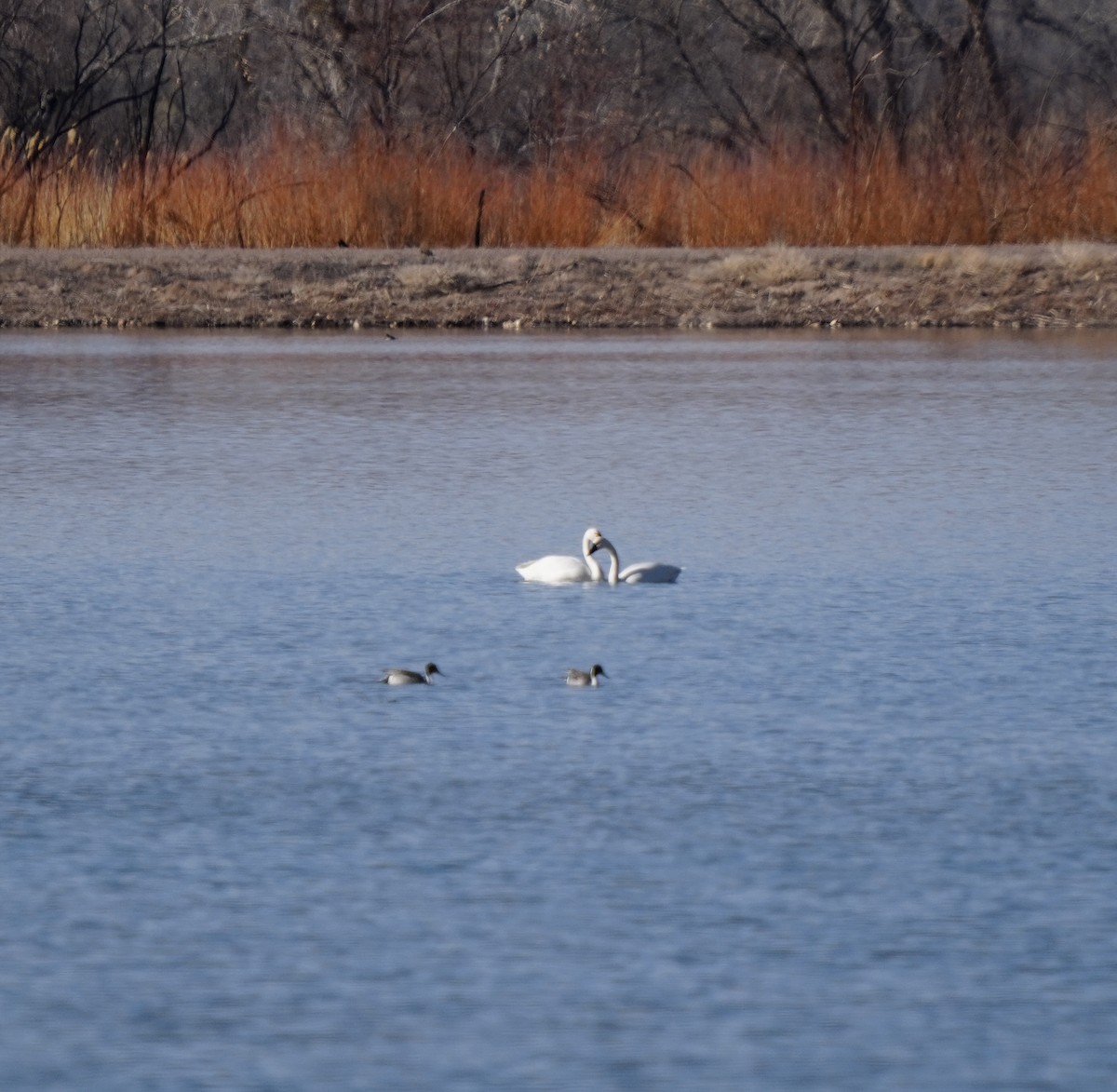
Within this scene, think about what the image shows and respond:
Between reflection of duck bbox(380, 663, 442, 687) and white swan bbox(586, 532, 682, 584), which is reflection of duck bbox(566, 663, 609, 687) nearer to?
reflection of duck bbox(380, 663, 442, 687)

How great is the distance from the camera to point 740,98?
34812mm

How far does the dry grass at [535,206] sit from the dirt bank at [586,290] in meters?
1.57

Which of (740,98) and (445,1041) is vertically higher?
(740,98)

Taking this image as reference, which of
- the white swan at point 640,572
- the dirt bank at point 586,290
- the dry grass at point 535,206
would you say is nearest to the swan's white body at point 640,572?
the white swan at point 640,572

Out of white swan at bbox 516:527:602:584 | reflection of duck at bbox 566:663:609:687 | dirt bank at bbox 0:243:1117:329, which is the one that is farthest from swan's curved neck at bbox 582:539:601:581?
dirt bank at bbox 0:243:1117:329

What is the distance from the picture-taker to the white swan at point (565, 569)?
8508 mm

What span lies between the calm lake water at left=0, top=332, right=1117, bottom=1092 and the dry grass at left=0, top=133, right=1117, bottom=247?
10.4 meters

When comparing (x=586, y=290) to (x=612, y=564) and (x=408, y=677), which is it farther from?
(x=408, y=677)

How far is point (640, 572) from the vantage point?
8.51 metres

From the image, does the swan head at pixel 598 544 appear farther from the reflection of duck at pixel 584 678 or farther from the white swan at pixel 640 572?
the reflection of duck at pixel 584 678

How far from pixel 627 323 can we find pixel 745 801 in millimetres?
15170

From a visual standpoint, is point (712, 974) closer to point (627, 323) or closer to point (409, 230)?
point (627, 323)

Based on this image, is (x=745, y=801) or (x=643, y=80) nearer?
(x=745, y=801)

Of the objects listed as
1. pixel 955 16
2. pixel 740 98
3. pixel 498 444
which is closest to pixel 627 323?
Result: pixel 498 444
